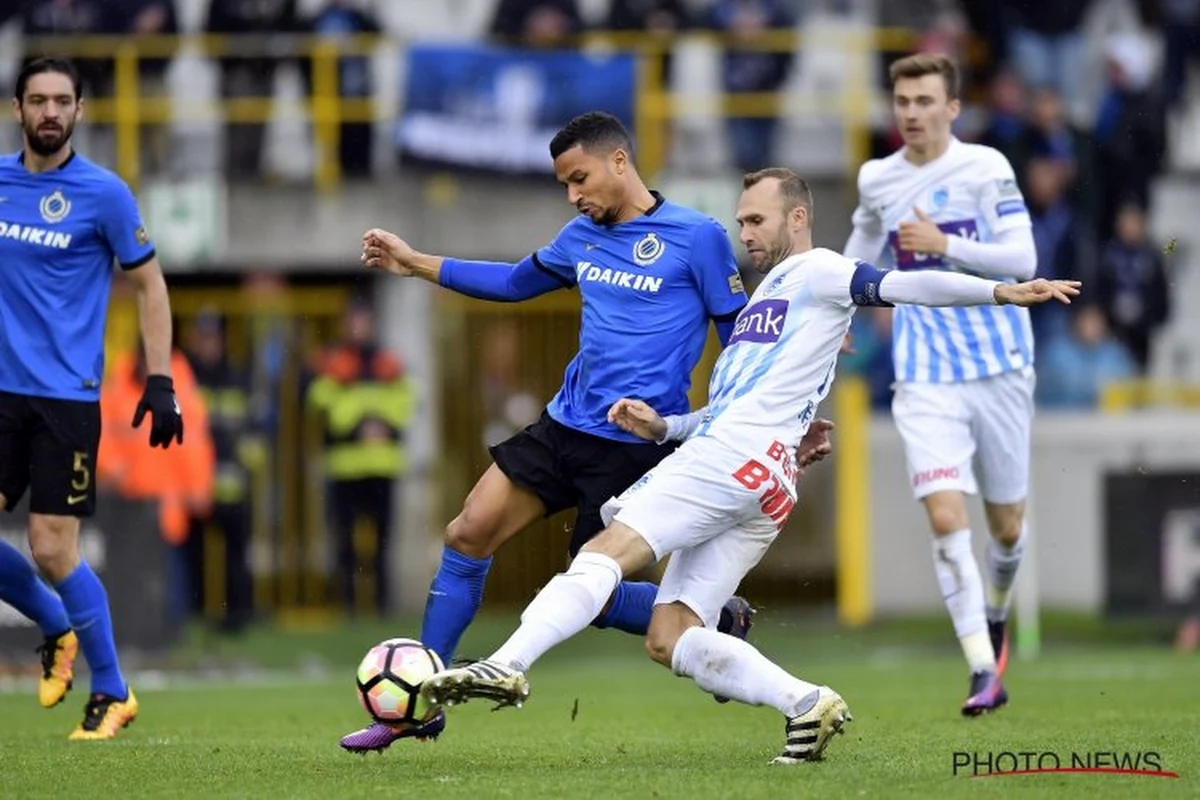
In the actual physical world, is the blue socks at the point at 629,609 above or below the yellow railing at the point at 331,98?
below

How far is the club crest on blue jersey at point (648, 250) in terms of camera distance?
29.5 feet

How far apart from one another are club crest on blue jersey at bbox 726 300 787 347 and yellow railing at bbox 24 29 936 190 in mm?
13490

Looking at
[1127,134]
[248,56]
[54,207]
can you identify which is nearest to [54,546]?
[54,207]

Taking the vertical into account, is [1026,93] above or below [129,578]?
above

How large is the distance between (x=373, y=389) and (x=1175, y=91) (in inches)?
336

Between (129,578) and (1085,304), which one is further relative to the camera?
(1085,304)

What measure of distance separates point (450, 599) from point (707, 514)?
133 cm

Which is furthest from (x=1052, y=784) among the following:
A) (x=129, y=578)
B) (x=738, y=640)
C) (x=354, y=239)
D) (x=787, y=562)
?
(x=354, y=239)

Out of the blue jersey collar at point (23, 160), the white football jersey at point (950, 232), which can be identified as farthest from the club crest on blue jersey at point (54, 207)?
the white football jersey at point (950, 232)

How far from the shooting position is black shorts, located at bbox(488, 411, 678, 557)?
9.09m

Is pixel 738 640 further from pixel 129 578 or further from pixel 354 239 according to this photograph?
pixel 354 239

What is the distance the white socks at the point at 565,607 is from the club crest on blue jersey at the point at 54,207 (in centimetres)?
296

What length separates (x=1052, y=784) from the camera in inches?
303

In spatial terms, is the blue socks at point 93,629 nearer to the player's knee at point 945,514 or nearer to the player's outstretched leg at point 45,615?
the player's outstretched leg at point 45,615
